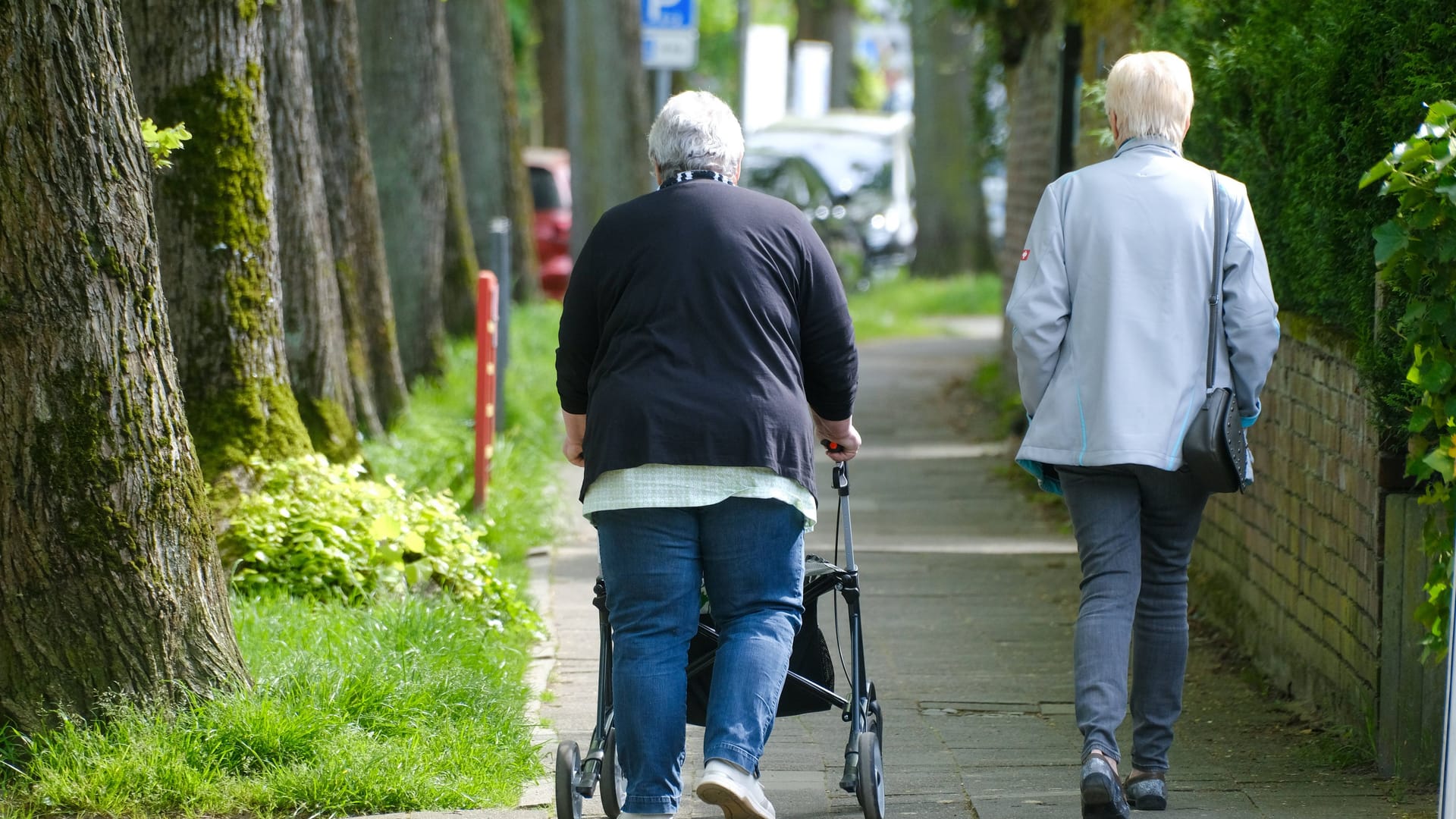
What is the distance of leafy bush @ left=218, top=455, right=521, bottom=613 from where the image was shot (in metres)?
6.11

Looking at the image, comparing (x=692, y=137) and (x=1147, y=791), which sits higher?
(x=692, y=137)

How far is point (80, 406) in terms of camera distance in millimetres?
4422

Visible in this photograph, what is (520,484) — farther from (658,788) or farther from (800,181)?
(800,181)

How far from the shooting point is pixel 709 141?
405cm

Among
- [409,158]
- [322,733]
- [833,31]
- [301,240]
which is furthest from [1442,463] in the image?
[833,31]

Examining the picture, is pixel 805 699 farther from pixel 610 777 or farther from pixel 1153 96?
pixel 1153 96

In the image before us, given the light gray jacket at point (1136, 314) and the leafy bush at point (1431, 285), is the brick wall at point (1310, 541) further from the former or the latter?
the light gray jacket at point (1136, 314)

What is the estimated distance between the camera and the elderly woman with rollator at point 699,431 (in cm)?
388

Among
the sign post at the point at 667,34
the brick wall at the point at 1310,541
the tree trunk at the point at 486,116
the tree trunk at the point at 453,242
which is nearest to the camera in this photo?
the brick wall at the point at 1310,541

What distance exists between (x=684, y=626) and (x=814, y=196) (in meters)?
19.2

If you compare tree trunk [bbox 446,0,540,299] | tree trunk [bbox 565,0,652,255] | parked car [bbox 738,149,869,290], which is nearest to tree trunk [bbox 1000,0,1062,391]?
tree trunk [bbox 565,0,652,255]

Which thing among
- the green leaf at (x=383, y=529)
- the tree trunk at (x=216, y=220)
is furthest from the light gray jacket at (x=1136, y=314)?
the tree trunk at (x=216, y=220)

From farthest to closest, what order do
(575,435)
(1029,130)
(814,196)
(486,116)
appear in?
(814,196)
(486,116)
(1029,130)
(575,435)

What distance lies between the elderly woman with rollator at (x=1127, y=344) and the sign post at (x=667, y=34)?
8954 mm
